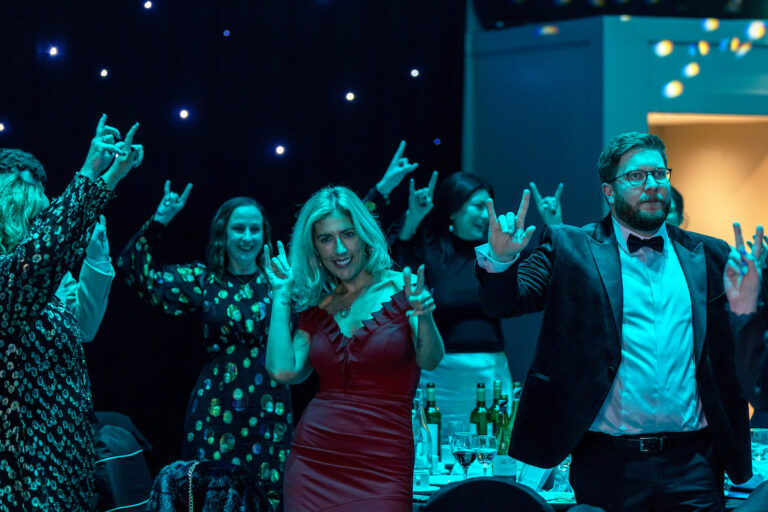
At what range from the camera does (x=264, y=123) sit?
486cm

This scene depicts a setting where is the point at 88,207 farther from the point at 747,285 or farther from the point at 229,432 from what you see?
the point at 229,432

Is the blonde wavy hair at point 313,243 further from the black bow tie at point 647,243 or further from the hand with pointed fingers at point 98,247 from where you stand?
the hand with pointed fingers at point 98,247

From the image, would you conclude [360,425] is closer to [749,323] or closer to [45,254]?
[45,254]

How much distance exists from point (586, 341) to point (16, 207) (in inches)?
59.5

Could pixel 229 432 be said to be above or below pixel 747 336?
below

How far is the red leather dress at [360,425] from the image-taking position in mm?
2643

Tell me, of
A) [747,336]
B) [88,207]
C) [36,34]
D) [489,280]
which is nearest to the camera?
[747,336]

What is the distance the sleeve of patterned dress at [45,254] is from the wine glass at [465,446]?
50.1 inches

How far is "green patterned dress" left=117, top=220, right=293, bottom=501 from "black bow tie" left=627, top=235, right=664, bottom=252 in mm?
1785

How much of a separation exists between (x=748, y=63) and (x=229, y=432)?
318 centimetres

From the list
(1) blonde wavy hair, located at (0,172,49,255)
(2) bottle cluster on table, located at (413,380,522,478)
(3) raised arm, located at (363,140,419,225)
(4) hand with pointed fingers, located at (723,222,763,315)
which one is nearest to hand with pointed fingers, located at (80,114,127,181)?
(1) blonde wavy hair, located at (0,172,49,255)

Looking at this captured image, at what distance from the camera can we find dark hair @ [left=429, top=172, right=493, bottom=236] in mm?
4469

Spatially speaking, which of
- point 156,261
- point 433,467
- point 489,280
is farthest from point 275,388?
point 489,280

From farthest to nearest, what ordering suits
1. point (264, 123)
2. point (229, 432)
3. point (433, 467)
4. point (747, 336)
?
point (264, 123), point (229, 432), point (433, 467), point (747, 336)
